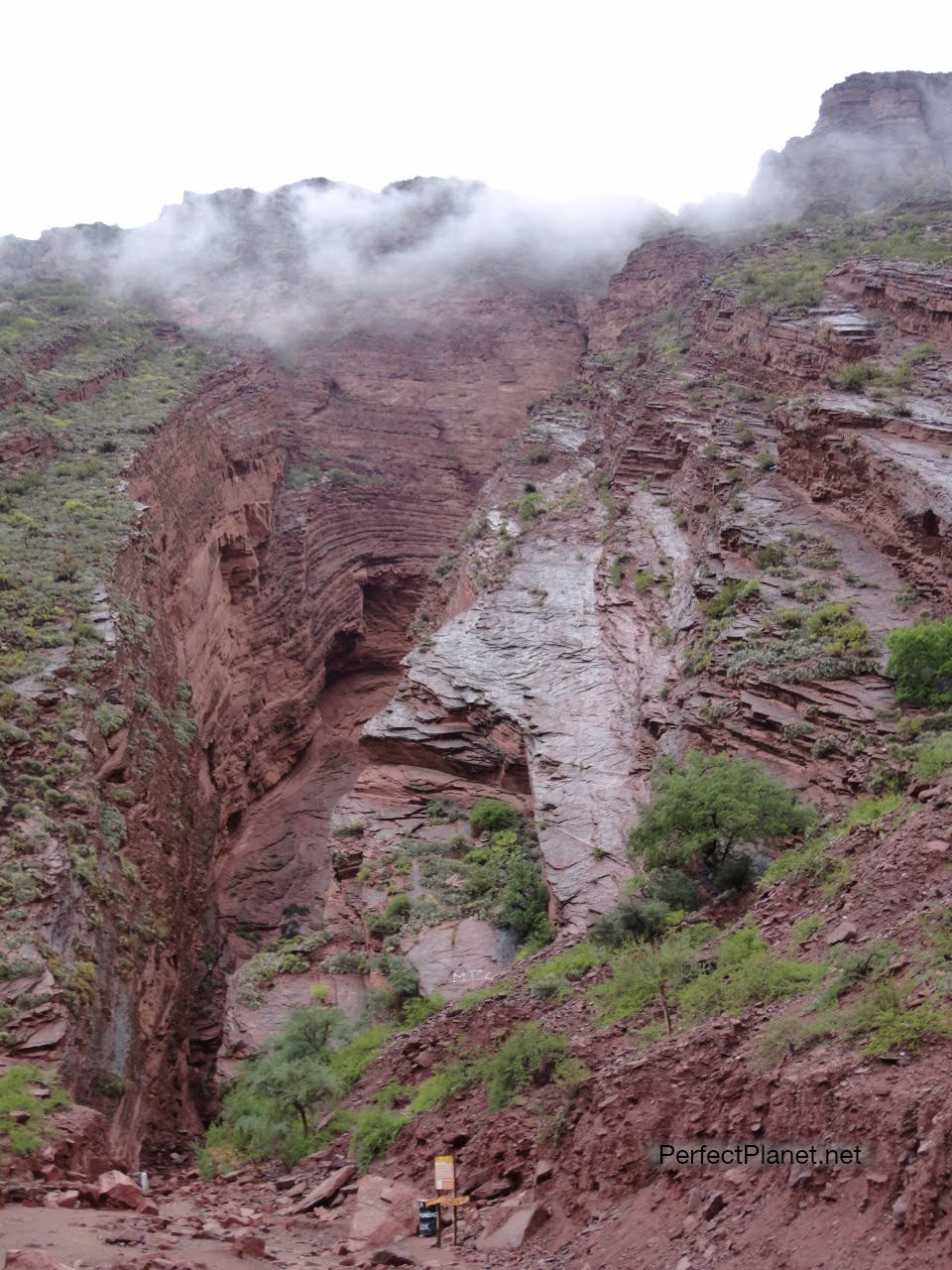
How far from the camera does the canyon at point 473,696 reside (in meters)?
11.0

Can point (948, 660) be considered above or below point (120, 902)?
above

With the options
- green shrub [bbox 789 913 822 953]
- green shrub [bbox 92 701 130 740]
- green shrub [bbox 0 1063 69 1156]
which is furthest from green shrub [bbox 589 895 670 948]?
green shrub [bbox 92 701 130 740]

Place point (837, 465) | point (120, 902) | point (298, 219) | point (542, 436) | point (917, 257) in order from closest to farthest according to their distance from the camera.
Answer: point (120, 902) < point (837, 465) < point (917, 257) < point (542, 436) < point (298, 219)

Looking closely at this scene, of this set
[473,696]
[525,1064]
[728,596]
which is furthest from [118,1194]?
[728,596]

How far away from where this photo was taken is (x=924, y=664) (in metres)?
19.9

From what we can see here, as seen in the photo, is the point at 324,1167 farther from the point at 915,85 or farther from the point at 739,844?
the point at 915,85

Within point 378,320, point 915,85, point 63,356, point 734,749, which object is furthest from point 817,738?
point 915,85

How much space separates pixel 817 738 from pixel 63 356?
121ft

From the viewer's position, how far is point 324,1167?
51.2 ft

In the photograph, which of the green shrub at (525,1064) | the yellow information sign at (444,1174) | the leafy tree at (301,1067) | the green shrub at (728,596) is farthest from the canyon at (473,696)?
the leafy tree at (301,1067)

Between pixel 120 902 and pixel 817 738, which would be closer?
pixel 817 738

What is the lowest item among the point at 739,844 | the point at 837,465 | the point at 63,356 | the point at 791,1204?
the point at 739,844

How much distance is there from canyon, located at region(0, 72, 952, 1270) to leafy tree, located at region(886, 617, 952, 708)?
18.3 inches

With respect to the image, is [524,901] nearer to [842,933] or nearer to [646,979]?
[646,979]
